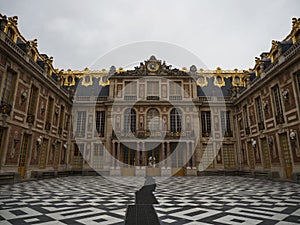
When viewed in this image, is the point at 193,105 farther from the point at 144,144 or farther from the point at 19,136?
the point at 19,136

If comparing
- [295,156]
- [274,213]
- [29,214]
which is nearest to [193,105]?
[295,156]

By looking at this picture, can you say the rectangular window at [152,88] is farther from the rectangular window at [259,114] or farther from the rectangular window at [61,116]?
the rectangular window at [259,114]

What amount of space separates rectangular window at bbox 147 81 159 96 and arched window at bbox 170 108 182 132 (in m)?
2.70

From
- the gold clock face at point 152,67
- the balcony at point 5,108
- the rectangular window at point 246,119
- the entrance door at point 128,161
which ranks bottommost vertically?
the entrance door at point 128,161

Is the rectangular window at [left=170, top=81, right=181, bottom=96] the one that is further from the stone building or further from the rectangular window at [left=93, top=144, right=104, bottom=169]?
the stone building

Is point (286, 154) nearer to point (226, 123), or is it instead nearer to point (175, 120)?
point (226, 123)

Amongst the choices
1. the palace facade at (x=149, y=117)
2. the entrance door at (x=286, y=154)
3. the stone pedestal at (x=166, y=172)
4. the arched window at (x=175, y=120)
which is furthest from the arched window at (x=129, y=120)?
the entrance door at (x=286, y=154)

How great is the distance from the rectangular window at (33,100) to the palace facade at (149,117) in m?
0.06

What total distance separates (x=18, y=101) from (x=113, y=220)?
11.3 metres

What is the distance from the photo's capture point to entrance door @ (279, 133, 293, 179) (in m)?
13.0

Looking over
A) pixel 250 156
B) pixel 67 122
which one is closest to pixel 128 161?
pixel 67 122

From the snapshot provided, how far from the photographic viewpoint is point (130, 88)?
22.2 meters

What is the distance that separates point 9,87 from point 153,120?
41.8 ft

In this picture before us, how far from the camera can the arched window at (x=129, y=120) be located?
69.1 ft
